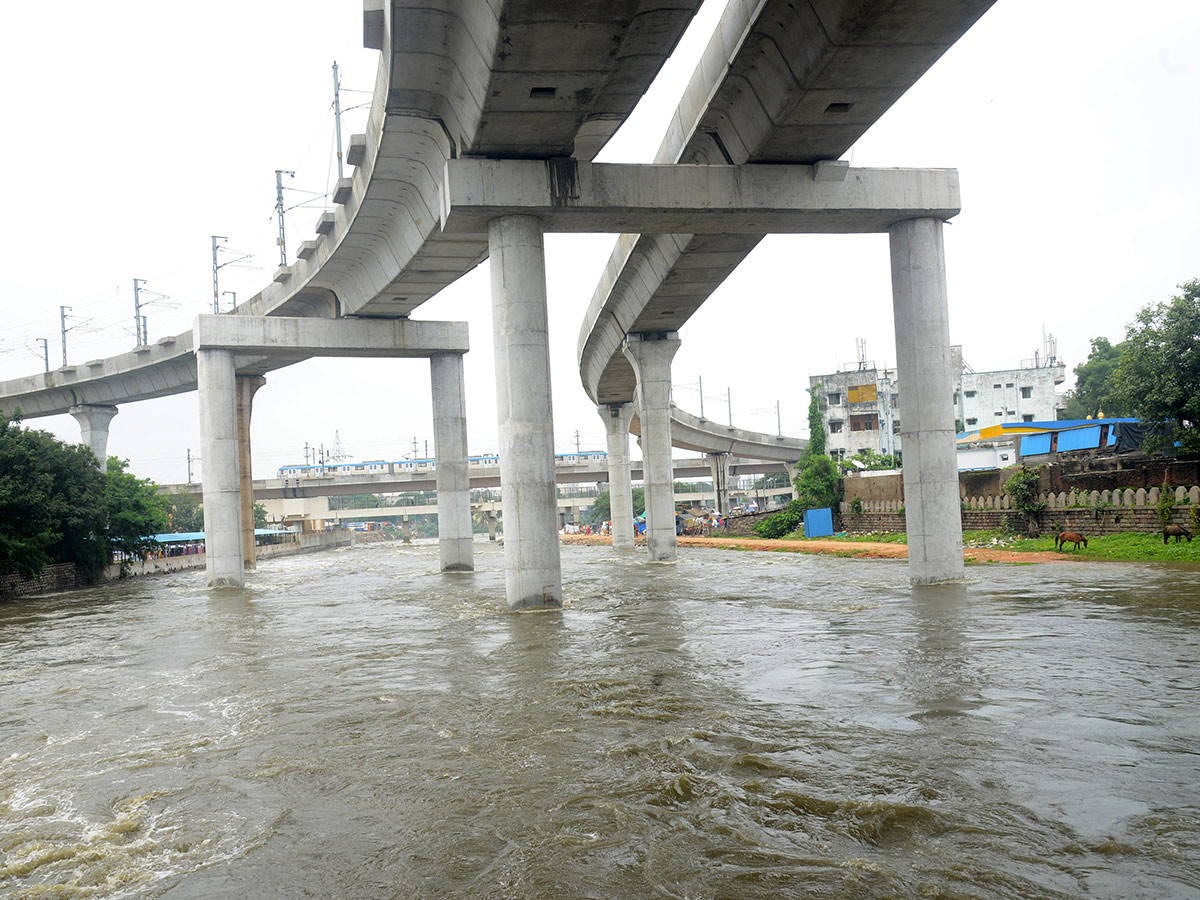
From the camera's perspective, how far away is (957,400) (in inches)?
3413

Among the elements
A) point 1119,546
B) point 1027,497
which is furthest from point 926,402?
point 1027,497

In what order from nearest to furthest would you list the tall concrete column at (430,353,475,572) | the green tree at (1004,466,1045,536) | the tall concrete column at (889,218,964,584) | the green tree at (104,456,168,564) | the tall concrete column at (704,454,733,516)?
the tall concrete column at (889,218,964,584), the green tree at (1004,466,1045,536), the tall concrete column at (430,353,475,572), the green tree at (104,456,168,564), the tall concrete column at (704,454,733,516)

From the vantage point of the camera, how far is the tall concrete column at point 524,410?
2038 centimetres

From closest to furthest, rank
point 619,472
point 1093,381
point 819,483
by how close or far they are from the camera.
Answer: point 819,483
point 619,472
point 1093,381

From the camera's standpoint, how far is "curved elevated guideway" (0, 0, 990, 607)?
16.2 m

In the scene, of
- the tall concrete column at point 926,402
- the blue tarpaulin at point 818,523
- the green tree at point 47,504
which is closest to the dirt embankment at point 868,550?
the blue tarpaulin at point 818,523

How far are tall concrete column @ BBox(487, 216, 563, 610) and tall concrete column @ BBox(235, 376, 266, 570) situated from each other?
29899 mm

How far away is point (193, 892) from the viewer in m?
5.73

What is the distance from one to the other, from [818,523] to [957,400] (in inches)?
1676

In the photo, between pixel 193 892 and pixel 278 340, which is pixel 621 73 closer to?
pixel 193 892

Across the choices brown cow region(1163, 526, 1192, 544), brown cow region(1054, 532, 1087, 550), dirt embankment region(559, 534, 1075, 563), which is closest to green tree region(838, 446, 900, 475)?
dirt embankment region(559, 534, 1075, 563)

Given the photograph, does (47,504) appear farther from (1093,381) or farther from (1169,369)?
(1093,381)

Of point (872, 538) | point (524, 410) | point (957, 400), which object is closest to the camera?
point (524, 410)

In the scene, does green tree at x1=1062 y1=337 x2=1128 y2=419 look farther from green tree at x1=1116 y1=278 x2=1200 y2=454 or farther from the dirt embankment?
green tree at x1=1116 y1=278 x2=1200 y2=454
